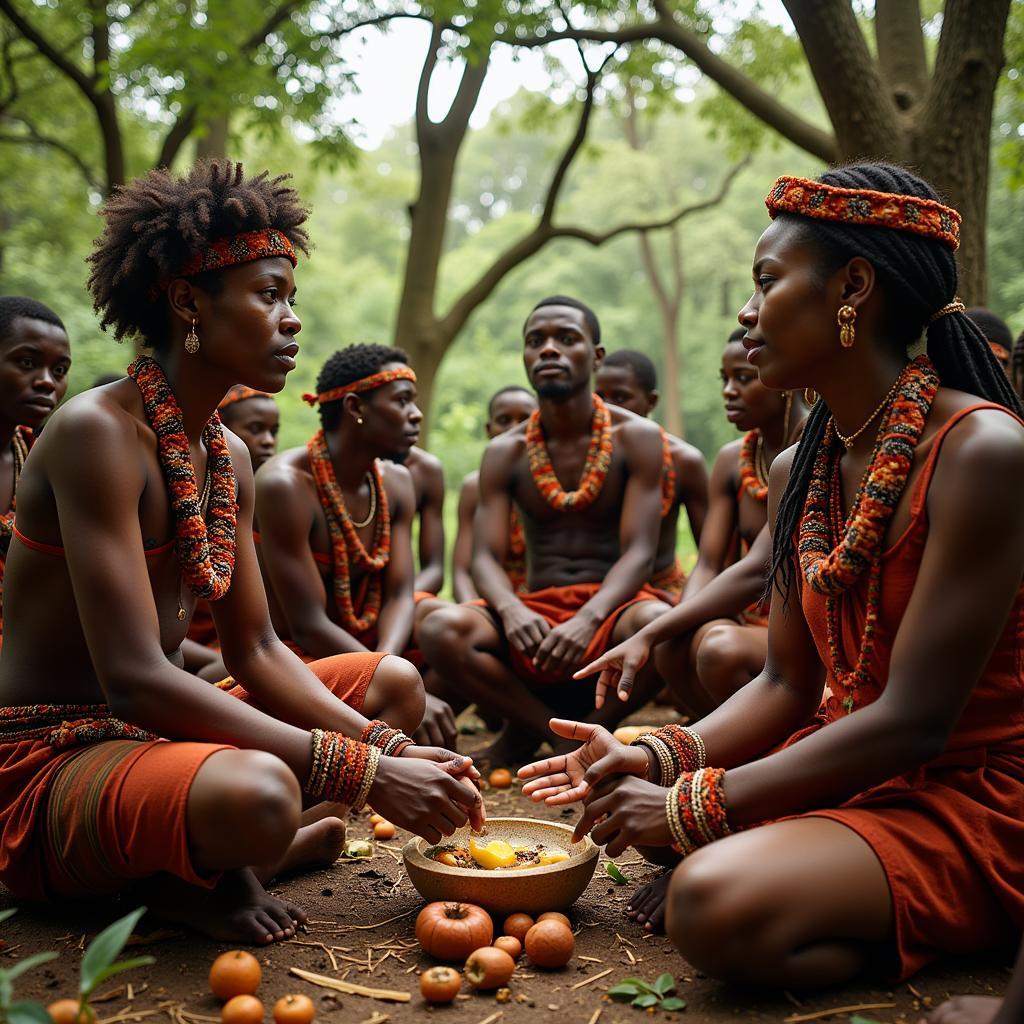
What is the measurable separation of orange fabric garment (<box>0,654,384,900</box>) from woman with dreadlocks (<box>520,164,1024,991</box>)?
1068mm

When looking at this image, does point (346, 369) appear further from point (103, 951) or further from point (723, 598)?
point (103, 951)

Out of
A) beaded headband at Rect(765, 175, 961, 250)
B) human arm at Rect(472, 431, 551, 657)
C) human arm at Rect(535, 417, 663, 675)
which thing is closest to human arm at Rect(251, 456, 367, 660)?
human arm at Rect(472, 431, 551, 657)

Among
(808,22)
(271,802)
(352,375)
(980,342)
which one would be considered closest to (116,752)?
(271,802)

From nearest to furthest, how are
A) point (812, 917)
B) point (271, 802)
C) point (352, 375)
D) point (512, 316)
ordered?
point (812, 917) → point (271, 802) → point (352, 375) → point (512, 316)

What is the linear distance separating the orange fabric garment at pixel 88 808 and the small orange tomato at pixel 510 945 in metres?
0.87

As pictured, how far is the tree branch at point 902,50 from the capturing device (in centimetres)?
758

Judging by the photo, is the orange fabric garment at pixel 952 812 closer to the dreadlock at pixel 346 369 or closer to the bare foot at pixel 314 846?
the bare foot at pixel 314 846

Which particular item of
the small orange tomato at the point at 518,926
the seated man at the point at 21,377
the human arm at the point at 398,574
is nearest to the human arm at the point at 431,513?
the human arm at the point at 398,574

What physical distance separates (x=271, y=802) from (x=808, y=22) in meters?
6.50

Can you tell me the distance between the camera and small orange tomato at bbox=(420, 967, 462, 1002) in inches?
108

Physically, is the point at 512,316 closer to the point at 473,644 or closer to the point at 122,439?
the point at 473,644

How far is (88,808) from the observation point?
9.72 ft

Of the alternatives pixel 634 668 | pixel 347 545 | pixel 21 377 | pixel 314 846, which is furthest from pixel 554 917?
pixel 21 377

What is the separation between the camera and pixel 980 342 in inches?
119
